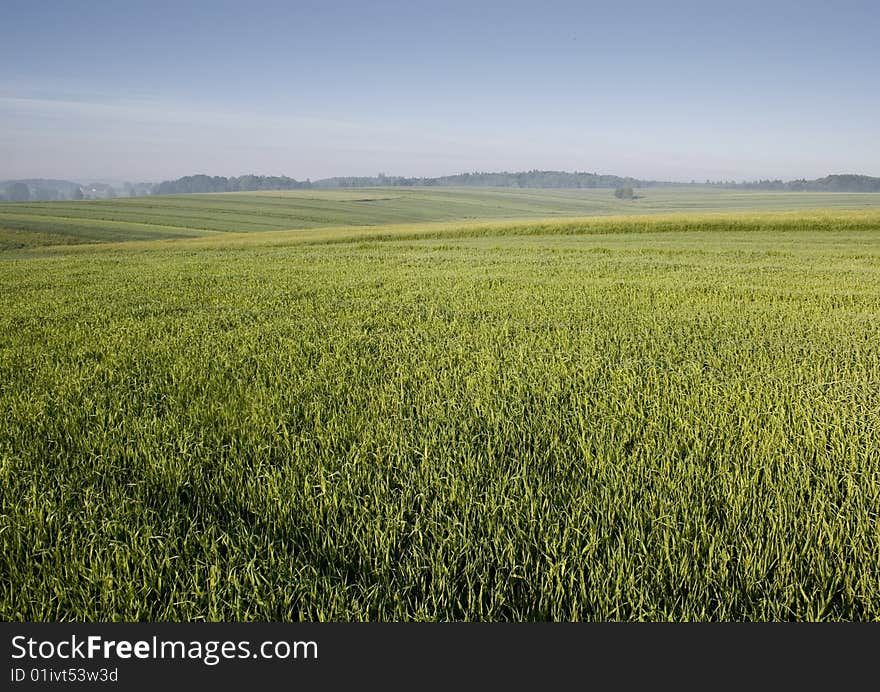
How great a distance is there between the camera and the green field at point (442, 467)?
2.50 m

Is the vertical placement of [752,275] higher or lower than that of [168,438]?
higher

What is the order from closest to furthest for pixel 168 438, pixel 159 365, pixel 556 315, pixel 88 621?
pixel 88 621 → pixel 168 438 → pixel 159 365 → pixel 556 315

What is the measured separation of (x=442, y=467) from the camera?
365 centimetres

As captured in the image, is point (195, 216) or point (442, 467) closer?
point (442, 467)

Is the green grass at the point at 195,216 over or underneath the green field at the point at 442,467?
over

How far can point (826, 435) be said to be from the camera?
429cm

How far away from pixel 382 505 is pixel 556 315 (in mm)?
7248

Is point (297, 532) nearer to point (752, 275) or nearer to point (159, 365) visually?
point (159, 365)

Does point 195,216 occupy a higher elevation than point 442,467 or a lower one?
higher

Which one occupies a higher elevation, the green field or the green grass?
the green grass

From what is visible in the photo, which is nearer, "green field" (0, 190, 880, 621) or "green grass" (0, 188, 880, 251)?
"green field" (0, 190, 880, 621)

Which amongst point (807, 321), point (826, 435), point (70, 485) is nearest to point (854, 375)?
point (826, 435)

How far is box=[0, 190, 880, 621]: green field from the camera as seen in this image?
250 cm

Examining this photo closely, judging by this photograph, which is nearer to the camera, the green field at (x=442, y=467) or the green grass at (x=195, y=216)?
the green field at (x=442, y=467)
